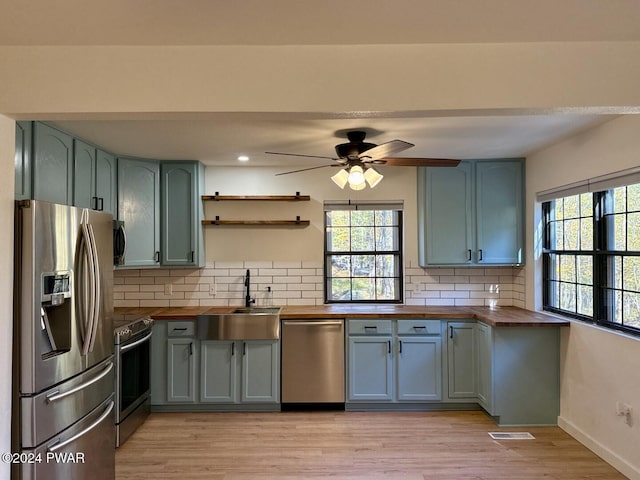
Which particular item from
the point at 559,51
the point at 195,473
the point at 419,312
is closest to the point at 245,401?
the point at 195,473

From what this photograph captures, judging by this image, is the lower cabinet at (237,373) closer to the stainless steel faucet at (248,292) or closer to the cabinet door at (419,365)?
the stainless steel faucet at (248,292)

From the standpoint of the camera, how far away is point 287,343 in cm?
363

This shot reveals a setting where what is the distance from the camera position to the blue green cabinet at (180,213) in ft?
12.7

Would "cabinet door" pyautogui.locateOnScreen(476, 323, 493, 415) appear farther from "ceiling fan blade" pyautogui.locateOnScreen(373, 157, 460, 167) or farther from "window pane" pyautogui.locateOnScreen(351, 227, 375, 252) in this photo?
"ceiling fan blade" pyautogui.locateOnScreen(373, 157, 460, 167)

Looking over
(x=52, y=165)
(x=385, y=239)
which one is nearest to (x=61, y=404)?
(x=52, y=165)

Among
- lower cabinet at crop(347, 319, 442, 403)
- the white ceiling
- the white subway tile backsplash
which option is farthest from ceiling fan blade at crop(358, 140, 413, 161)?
the white subway tile backsplash

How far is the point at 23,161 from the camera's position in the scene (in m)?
2.43

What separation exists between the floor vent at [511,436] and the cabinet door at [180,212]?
9.75ft

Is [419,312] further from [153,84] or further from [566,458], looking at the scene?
[153,84]

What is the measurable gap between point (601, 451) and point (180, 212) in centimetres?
388

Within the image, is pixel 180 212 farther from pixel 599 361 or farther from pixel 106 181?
pixel 599 361

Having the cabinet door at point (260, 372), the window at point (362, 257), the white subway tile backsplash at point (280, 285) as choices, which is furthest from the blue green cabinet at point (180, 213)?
the window at point (362, 257)

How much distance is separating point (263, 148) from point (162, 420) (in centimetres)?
248

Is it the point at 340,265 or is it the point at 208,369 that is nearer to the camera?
the point at 208,369
